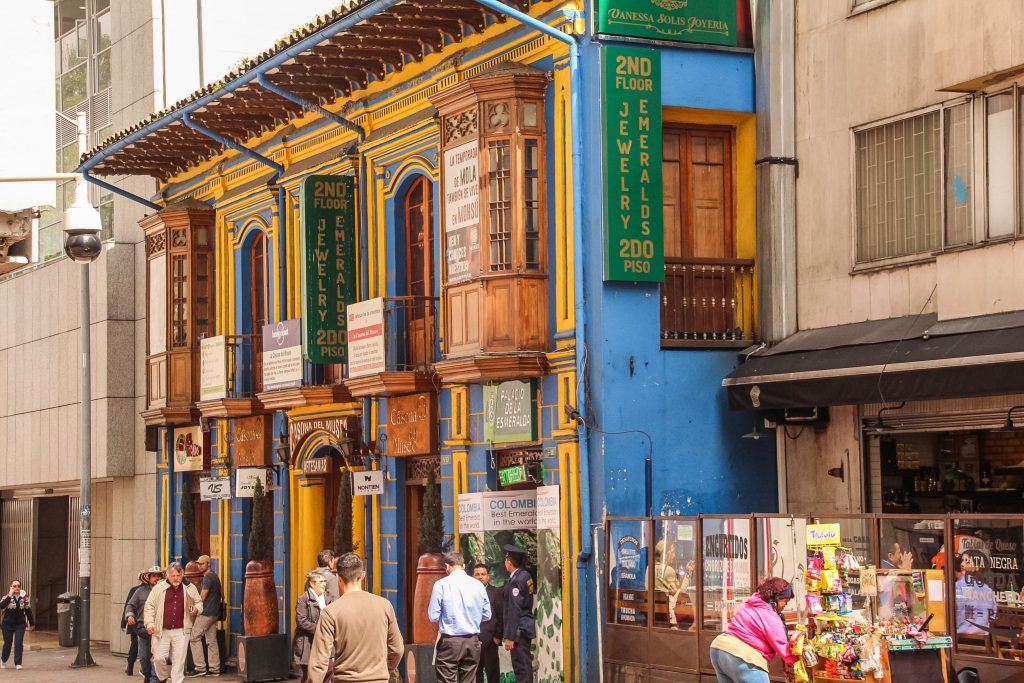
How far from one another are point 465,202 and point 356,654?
9487 millimetres

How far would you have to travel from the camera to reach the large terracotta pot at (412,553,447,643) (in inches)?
826

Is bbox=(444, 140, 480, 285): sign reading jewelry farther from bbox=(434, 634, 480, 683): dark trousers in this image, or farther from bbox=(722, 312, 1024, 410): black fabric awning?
bbox=(434, 634, 480, 683): dark trousers

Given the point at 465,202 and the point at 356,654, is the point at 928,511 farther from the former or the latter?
the point at 356,654

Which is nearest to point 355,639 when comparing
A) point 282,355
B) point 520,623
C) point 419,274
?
point 520,623

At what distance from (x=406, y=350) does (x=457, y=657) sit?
261 inches

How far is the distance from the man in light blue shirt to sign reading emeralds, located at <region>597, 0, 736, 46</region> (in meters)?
6.44

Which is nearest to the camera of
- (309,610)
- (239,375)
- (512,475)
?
(309,610)

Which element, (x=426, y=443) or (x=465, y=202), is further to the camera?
(x=426, y=443)

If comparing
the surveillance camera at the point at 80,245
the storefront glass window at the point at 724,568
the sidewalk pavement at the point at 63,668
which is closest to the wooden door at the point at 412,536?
the sidewalk pavement at the point at 63,668

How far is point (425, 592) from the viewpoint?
68.9 feet

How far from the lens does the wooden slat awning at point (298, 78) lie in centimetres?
2133

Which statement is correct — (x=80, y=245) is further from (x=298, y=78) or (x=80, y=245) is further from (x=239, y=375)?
(x=239, y=375)

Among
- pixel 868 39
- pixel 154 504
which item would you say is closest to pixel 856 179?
pixel 868 39

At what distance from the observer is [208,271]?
95.5ft
